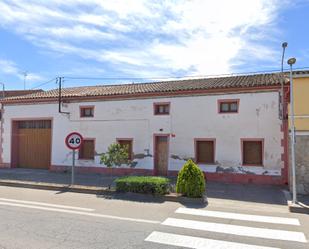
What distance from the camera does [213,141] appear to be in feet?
52.1

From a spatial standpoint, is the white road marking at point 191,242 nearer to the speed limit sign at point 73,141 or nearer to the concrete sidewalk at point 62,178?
the speed limit sign at point 73,141

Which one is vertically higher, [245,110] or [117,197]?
[245,110]

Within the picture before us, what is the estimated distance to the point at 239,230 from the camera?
7316mm

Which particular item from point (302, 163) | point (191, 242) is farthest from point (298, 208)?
point (191, 242)

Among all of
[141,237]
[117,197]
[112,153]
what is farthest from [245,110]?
[141,237]

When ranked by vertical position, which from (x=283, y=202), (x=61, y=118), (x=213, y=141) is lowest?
(x=283, y=202)

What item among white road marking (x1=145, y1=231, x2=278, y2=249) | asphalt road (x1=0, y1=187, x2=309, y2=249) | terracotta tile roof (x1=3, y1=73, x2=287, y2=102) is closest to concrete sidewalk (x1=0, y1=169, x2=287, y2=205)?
asphalt road (x1=0, y1=187, x2=309, y2=249)

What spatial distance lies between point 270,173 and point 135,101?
7.36 meters

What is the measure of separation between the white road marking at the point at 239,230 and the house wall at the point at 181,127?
7.76m

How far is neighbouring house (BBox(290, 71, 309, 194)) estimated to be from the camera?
11758 millimetres

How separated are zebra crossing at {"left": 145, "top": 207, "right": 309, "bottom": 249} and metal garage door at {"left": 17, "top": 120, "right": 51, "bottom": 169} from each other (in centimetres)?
1282

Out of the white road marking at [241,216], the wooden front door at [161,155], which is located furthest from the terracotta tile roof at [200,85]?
the white road marking at [241,216]

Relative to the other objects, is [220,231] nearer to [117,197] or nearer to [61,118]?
[117,197]

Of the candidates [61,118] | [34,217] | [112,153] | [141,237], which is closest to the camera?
[141,237]
